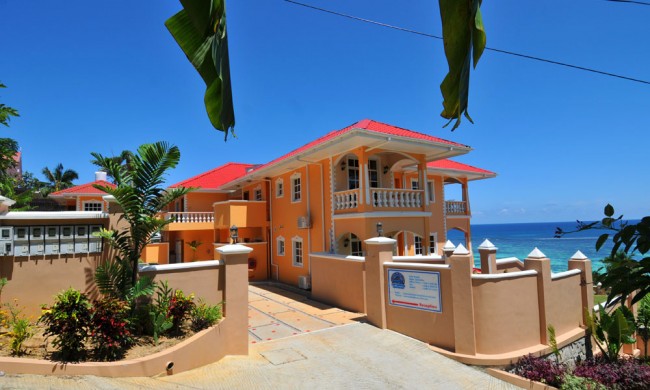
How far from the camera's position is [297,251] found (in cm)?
1708

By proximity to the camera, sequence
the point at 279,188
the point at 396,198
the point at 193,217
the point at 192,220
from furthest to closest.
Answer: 1. the point at 193,217
2. the point at 192,220
3. the point at 279,188
4. the point at 396,198

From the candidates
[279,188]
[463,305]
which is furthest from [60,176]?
[463,305]

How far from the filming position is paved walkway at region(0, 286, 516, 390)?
5.58 m

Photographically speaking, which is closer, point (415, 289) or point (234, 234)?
point (415, 289)

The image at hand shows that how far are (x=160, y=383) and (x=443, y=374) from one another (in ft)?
18.0

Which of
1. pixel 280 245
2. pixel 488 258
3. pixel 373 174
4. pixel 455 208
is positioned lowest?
pixel 488 258

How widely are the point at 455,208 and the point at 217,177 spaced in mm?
16796

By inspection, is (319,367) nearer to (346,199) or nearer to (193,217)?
(346,199)

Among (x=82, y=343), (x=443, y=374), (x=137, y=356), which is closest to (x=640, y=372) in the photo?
(x=443, y=374)

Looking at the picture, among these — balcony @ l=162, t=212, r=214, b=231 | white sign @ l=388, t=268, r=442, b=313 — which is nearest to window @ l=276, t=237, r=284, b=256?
balcony @ l=162, t=212, r=214, b=231

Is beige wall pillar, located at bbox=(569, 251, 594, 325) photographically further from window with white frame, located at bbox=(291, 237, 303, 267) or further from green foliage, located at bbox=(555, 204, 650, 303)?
window with white frame, located at bbox=(291, 237, 303, 267)

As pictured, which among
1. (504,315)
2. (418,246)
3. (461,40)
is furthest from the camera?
(418,246)

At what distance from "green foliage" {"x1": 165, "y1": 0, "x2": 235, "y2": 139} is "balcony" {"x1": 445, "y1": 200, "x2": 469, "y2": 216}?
68.8 ft

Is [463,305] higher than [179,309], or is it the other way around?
[179,309]
